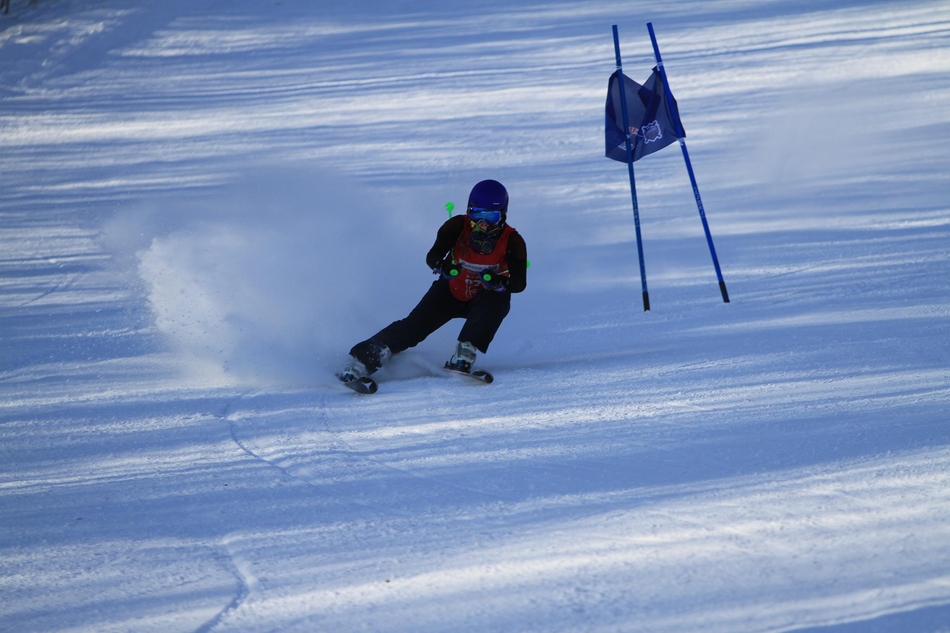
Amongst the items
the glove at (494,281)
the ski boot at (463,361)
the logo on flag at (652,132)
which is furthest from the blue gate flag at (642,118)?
the ski boot at (463,361)

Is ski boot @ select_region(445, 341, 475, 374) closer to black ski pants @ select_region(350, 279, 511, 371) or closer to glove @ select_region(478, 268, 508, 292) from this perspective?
black ski pants @ select_region(350, 279, 511, 371)

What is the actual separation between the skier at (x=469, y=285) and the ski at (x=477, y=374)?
13 mm

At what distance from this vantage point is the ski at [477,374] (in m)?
5.38

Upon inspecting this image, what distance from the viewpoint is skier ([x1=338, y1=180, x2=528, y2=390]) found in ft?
18.1

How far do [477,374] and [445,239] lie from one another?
0.98 m

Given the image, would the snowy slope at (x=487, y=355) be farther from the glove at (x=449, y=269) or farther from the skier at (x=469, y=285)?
the glove at (x=449, y=269)

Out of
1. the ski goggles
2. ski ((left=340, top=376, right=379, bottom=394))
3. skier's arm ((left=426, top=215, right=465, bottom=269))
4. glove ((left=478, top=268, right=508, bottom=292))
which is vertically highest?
the ski goggles

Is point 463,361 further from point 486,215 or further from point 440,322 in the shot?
point 486,215

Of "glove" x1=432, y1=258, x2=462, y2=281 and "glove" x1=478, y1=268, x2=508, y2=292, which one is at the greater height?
"glove" x1=432, y1=258, x2=462, y2=281

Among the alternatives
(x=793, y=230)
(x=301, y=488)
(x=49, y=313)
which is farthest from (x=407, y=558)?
(x=793, y=230)

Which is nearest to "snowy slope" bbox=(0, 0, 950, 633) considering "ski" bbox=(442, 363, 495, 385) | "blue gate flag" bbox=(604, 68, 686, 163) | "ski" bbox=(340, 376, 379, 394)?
"ski" bbox=(442, 363, 495, 385)

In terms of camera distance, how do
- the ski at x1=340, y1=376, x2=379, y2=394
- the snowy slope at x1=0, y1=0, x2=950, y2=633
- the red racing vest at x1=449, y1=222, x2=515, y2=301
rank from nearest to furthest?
the snowy slope at x1=0, y1=0, x2=950, y2=633 < the ski at x1=340, y1=376, x2=379, y2=394 < the red racing vest at x1=449, y1=222, x2=515, y2=301

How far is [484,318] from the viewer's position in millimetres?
5621

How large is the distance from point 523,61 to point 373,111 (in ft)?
9.79
